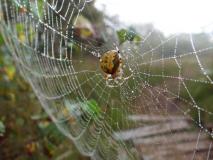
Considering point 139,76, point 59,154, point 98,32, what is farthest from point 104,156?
point 98,32

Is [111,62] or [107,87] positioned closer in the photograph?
[111,62]

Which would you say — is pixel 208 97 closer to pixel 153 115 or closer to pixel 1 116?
pixel 153 115

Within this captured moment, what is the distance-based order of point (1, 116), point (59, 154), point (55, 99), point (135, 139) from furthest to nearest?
point (1, 116) → point (59, 154) → point (55, 99) → point (135, 139)

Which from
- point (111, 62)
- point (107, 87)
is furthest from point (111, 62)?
point (107, 87)

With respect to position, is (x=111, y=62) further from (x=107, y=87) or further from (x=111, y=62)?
(x=107, y=87)
